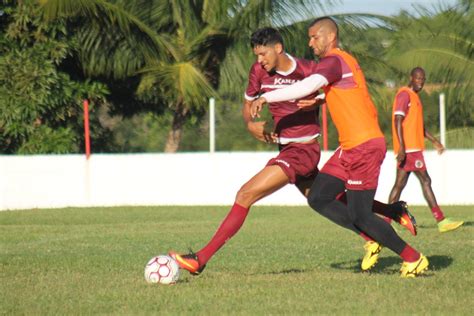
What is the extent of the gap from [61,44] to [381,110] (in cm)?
697

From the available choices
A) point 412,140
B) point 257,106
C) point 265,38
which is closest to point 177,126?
point 412,140

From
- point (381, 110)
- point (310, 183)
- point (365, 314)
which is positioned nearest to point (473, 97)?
point (381, 110)

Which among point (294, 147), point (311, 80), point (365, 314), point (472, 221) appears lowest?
point (472, 221)

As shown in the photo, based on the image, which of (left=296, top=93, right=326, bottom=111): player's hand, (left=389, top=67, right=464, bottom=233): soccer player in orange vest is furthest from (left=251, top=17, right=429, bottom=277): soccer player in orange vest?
(left=389, top=67, right=464, bottom=233): soccer player in orange vest

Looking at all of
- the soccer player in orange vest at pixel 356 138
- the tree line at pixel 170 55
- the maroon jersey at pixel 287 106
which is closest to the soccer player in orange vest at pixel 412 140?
the maroon jersey at pixel 287 106

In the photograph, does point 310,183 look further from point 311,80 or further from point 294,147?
point 311,80

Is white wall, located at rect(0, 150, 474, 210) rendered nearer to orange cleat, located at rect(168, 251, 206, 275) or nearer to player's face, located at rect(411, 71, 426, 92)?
player's face, located at rect(411, 71, 426, 92)

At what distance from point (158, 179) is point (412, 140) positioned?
25.0 ft

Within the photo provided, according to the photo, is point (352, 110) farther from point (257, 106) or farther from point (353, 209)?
point (257, 106)

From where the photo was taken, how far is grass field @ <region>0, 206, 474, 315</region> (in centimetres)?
770

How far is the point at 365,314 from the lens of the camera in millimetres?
7270

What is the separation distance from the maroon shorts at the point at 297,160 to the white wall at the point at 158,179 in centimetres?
1121

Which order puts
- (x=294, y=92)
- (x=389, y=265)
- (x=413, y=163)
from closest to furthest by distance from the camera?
(x=294, y=92), (x=389, y=265), (x=413, y=163)

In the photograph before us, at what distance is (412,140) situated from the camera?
14.2 metres
